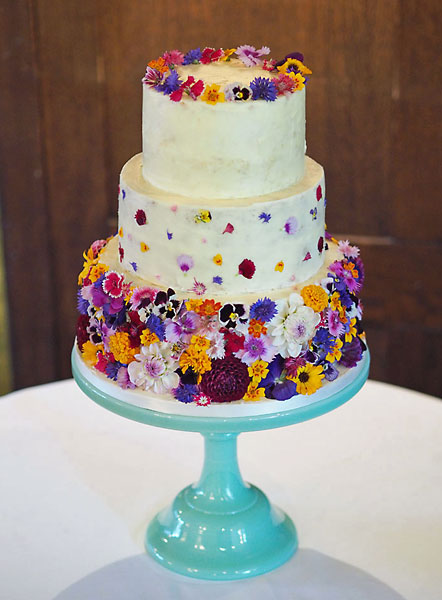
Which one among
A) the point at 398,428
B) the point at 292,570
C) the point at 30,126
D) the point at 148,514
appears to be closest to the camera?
the point at 292,570

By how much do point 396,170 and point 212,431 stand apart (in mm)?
1347

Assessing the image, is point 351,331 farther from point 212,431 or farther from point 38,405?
point 38,405

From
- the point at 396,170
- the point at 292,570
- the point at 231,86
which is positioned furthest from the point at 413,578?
the point at 396,170

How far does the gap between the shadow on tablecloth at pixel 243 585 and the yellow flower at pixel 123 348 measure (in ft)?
1.27

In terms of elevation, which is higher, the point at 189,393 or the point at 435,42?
the point at 435,42

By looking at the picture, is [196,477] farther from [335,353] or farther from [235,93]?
[235,93]

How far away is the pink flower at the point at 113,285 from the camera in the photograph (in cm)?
154

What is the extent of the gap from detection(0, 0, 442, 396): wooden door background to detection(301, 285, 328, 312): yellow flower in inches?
46.6

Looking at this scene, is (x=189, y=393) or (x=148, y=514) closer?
(x=189, y=393)

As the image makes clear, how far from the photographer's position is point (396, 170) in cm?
264

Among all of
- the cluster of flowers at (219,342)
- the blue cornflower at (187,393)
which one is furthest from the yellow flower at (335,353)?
the blue cornflower at (187,393)

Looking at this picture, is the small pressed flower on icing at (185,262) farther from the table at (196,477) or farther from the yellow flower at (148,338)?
the table at (196,477)

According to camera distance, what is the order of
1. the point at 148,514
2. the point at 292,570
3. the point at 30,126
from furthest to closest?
the point at 30,126 < the point at 148,514 < the point at 292,570

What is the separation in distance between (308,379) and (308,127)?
49.4 inches
